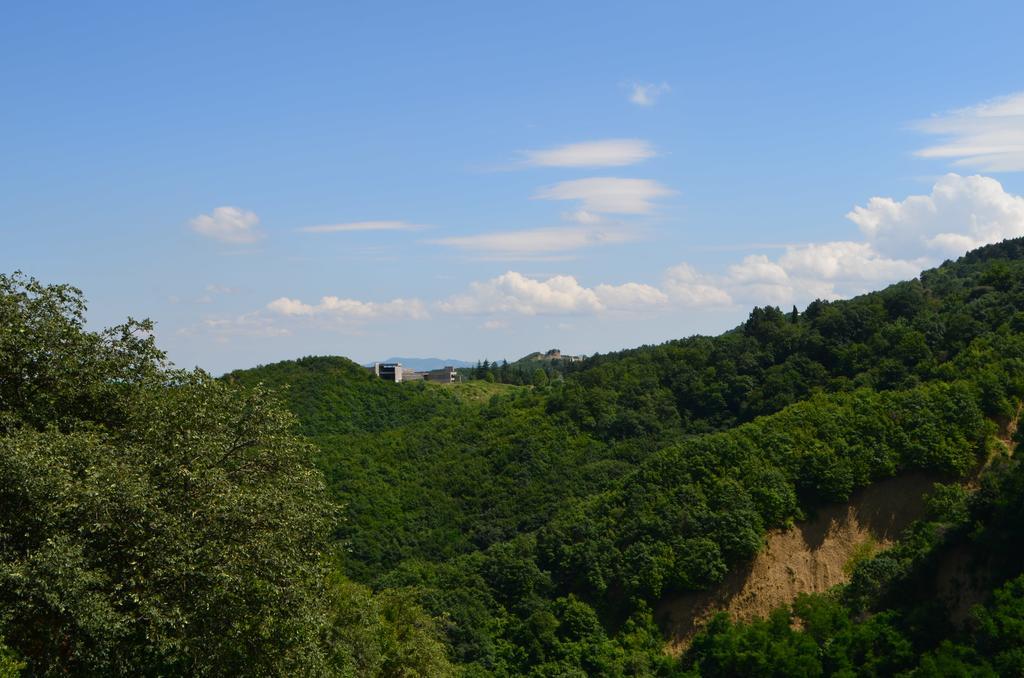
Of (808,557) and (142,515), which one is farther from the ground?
(142,515)

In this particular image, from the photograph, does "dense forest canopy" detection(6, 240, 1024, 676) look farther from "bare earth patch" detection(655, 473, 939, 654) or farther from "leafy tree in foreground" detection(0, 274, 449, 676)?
"bare earth patch" detection(655, 473, 939, 654)

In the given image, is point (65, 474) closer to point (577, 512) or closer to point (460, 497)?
point (577, 512)

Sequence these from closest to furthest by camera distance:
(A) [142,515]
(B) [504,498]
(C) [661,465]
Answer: (A) [142,515] < (C) [661,465] < (B) [504,498]

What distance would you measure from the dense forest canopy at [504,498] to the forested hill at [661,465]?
0.59 feet

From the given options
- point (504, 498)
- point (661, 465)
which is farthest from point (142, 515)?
point (504, 498)

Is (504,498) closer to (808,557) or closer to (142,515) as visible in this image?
(808,557)

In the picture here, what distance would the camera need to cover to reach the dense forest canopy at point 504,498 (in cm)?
1862

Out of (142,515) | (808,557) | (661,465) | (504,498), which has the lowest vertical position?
(808,557)

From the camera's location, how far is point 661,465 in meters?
54.5

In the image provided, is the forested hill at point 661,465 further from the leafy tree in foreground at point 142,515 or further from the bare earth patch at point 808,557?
the leafy tree in foreground at point 142,515

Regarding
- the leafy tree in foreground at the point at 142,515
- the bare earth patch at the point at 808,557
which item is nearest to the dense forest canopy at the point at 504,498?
the leafy tree in foreground at the point at 142,515

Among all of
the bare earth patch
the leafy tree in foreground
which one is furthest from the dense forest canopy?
the bare earth patch

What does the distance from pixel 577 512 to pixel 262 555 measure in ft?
120

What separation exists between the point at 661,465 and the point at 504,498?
14728 mm
